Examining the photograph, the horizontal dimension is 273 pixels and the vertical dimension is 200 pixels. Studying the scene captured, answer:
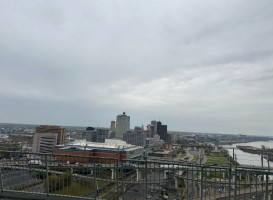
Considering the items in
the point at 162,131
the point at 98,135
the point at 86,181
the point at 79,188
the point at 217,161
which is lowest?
the point at 217,161

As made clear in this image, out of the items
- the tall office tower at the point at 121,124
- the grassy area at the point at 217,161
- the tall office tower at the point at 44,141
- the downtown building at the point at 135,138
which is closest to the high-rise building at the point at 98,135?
the downtown building at the point at 135,138

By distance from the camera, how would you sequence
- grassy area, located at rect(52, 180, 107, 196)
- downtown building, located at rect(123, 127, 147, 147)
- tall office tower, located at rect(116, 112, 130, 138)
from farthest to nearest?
tall office tower, located at rect(116, 112, 130, 138) → downtown building, located at rect(123, 127, 147, 147) → grassy area, located at rect(52, 180, 107, 196)

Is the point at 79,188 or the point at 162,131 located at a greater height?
the point at 79,188

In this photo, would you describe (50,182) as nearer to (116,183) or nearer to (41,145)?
(116,183)

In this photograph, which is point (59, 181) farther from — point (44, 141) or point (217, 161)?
point (44, 141)

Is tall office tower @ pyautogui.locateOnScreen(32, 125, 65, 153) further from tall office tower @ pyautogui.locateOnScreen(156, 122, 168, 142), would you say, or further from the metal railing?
tall office tower @ pyautogui.locateOnScreen(156, 122, 168, 142)

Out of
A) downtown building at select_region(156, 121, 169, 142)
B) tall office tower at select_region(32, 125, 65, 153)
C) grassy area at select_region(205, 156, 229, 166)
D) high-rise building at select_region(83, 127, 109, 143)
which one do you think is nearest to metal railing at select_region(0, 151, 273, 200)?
grassy area at select_region(205, 156, 229, 166)

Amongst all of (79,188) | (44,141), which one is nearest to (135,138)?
(44,141)

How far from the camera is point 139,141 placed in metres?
79.1

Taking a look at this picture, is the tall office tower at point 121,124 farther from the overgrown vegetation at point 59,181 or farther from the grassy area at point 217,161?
the overgrown vegetation at point 59,181

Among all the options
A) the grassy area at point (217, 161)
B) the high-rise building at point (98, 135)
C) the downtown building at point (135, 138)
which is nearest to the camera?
the grassy area at point (217, 161)

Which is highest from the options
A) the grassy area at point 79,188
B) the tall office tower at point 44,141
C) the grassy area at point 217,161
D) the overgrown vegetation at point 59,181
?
the overgrown vegetation at point 59,181

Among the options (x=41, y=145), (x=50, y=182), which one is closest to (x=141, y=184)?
(x=50, y=182)

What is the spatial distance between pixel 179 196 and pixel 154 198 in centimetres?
72
